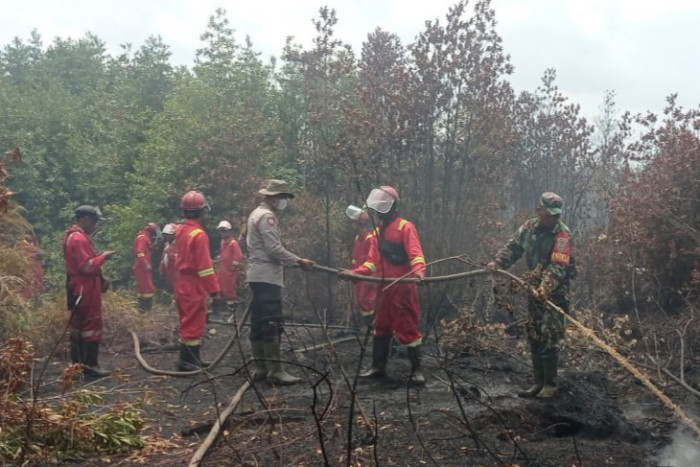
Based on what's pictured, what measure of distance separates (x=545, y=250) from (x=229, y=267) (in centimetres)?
722

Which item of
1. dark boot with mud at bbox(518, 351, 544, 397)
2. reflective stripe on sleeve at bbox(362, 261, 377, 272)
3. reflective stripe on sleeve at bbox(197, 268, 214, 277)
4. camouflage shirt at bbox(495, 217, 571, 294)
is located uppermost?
camouflage shirt at bbox(495, 217, 571, 294)

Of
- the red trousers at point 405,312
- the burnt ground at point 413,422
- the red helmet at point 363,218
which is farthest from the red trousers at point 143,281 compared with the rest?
the red trousers at point 405,312

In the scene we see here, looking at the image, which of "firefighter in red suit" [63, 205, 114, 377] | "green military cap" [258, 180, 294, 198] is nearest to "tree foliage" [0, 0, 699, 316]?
"green military cap" [258, 180, 294, 198]

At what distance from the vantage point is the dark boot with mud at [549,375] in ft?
18.6

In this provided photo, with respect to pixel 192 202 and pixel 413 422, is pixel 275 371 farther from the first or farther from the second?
pixel 413 422

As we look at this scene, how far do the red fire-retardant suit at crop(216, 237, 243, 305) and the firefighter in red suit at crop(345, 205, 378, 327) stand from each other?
3.08m

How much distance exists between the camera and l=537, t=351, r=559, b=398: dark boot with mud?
5.67 m

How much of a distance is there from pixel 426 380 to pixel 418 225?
4055mm

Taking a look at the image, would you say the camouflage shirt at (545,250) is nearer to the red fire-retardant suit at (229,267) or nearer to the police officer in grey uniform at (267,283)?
the police officer in grey uniform at (267,283)

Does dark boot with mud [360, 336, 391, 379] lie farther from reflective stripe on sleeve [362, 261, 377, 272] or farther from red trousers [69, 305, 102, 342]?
red trousers [69, 305, 102, 342]

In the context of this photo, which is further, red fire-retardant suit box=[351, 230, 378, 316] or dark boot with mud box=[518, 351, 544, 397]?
red fire-retardant suit box=[351, 230, 378, 316]

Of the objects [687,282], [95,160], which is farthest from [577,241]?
[95,160]

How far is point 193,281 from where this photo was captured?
6.99 m

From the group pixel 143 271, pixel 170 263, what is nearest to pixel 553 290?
pixel 170 263
